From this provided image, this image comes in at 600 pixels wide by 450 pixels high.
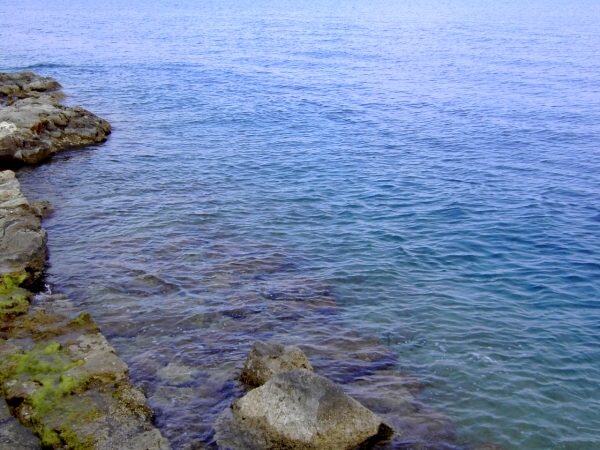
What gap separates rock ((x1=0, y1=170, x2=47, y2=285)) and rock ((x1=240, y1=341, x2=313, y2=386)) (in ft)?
28.8

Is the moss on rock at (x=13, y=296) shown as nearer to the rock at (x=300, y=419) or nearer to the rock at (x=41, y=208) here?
the rock at (x=41, y=208)

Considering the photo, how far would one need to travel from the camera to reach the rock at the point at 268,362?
14.5 metres

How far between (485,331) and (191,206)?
588 inches

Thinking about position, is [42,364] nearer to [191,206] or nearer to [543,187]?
[191,206]

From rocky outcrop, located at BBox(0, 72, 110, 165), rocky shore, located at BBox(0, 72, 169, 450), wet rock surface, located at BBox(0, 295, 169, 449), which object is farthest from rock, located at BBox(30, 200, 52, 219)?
wet rock surface, located at BBox(0, 295, 169, 449)

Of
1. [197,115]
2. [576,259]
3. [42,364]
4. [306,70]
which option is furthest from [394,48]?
[42,364]

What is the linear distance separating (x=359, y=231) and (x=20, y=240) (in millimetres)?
12854

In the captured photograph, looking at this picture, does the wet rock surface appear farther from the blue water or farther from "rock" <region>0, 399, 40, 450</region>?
the blue water

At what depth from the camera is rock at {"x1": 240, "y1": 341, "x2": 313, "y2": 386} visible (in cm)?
1452

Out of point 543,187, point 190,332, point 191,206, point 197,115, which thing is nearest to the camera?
point 190,332

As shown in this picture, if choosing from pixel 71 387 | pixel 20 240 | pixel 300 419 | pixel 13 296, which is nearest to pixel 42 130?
pixel 20 240

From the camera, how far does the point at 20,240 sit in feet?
69.1

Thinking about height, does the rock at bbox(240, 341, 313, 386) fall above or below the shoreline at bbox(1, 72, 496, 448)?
above

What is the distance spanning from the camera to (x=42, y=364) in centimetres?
1455
